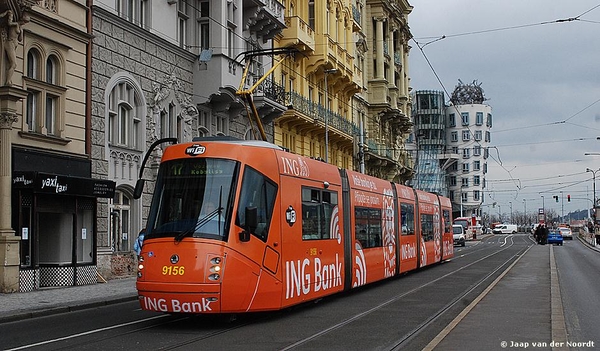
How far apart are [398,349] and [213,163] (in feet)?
15.5

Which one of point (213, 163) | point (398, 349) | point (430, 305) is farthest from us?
point (430, 305)

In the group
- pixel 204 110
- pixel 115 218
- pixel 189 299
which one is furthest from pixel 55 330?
pixel 204 110

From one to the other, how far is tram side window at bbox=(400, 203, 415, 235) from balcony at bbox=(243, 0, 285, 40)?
1233cm

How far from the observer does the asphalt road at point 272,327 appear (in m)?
11.7

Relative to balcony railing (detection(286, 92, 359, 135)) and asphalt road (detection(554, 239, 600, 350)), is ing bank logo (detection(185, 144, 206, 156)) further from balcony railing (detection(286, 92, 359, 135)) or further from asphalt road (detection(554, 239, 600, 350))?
balcony railing (detection(286, 92, 359, 135))

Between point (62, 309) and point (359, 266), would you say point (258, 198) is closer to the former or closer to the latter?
point (62, 309)

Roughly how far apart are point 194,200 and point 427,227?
18.4 m

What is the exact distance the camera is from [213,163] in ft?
45.3

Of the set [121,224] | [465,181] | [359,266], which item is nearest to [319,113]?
[121,224]

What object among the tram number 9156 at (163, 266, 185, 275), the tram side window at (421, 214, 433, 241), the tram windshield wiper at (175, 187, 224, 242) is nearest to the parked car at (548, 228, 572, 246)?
the tram side window at (421, 214, 433, 241)

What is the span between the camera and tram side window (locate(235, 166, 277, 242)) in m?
13.7

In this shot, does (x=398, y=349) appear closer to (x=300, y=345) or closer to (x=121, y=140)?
(x=300, y=345)

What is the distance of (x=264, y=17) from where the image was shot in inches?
1406

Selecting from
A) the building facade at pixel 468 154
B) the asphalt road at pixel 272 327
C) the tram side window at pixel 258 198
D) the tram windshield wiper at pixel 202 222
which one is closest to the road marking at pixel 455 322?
the asphalt road at pixel 272 327
